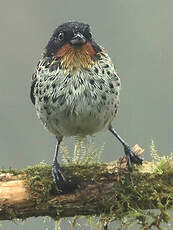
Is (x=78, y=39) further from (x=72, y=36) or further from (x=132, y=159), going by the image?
(x=132, y=159)

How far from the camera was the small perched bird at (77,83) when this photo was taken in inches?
295

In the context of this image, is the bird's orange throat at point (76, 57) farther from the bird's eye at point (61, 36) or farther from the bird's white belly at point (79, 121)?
the bird's white belly at point (79, 121)

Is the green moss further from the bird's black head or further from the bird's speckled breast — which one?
the bird's black head

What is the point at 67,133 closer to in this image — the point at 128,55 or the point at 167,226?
the point at 167,226

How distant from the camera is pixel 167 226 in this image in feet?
22.5

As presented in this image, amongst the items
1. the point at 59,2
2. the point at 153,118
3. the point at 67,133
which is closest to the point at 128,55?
the point at 153,118

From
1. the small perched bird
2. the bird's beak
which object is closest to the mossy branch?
the small perched bird

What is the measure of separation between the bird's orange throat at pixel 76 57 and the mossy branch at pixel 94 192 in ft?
3.05

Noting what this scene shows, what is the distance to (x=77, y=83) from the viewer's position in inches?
296

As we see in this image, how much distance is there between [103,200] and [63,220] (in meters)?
0.46

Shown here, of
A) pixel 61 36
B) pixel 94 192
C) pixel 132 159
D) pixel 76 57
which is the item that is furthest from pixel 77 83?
pixel 94 192

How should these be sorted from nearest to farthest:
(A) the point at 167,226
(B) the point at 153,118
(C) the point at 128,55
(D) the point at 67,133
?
(A) the point at 167,226 → (D) the point at 67,133 → (B) the point at 153,118 → (C) the point at 128,55

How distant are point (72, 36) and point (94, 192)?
141 cm

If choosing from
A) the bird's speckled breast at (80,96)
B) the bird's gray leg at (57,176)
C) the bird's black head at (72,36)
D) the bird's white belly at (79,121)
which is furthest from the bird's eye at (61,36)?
the bird's gray leg at (57,176)
